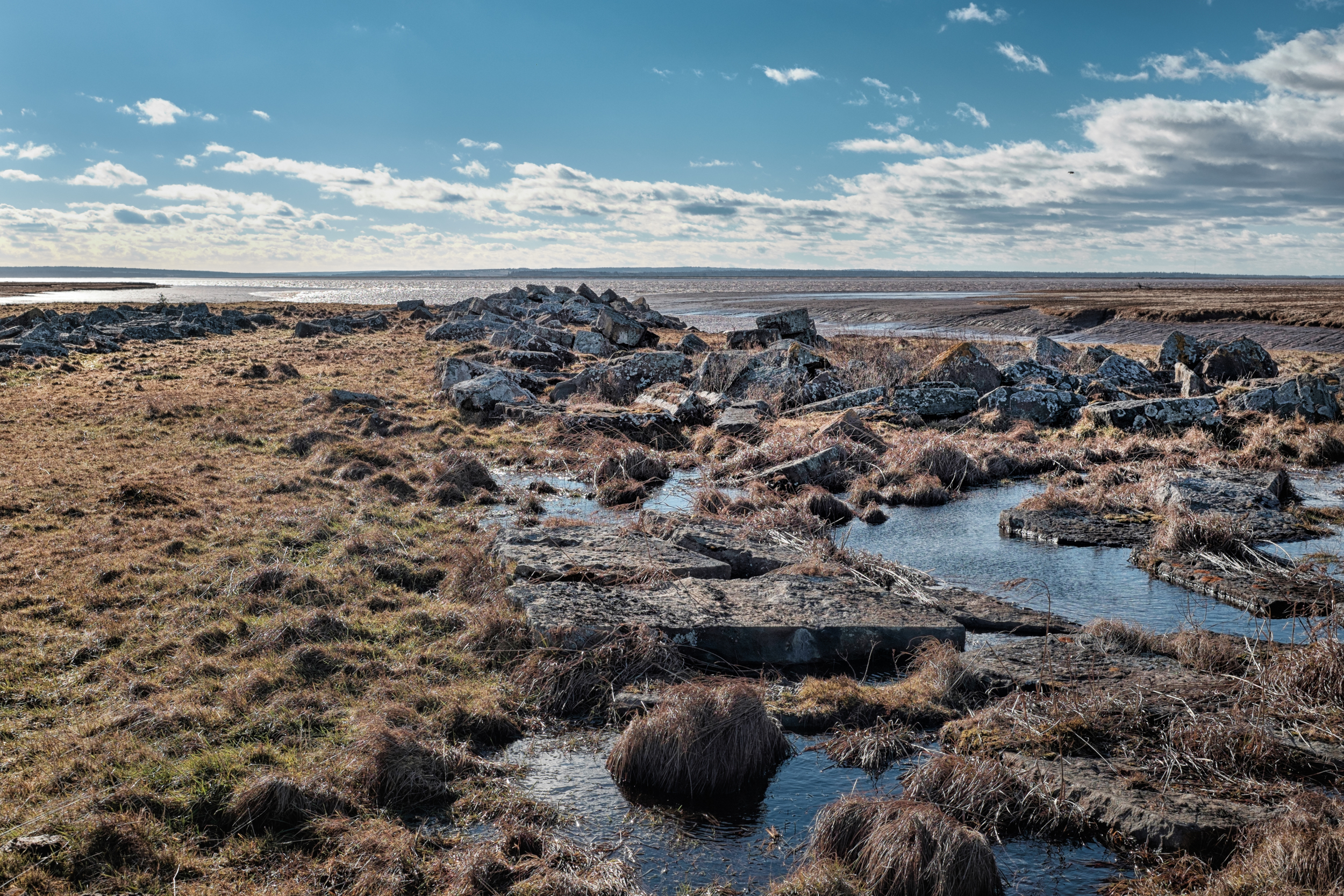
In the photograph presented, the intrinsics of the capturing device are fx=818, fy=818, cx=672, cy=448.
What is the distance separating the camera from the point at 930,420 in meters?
17.2

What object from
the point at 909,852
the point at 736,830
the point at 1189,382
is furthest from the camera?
the point at 1189,382

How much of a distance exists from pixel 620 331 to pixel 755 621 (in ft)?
85.8

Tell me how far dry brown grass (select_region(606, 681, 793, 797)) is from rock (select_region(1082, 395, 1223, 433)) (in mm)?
13092

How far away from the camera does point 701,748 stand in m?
4.99

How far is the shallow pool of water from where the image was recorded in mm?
7242

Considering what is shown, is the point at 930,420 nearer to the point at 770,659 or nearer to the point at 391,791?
the point at 770,659

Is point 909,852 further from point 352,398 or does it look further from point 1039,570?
point 352,398

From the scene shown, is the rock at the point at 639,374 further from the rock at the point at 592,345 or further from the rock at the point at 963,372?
the rock at the point at 592,345

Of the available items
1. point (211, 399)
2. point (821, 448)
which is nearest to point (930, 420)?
point (821, 448)

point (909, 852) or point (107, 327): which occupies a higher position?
point (107, 327)

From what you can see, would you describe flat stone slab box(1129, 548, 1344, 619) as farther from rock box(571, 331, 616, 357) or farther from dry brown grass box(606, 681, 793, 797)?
rock box(571, 331, 616, 357)

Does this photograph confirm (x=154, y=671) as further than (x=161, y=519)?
No

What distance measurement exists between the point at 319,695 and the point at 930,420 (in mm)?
14116

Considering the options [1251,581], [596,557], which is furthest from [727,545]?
[1251,581]
